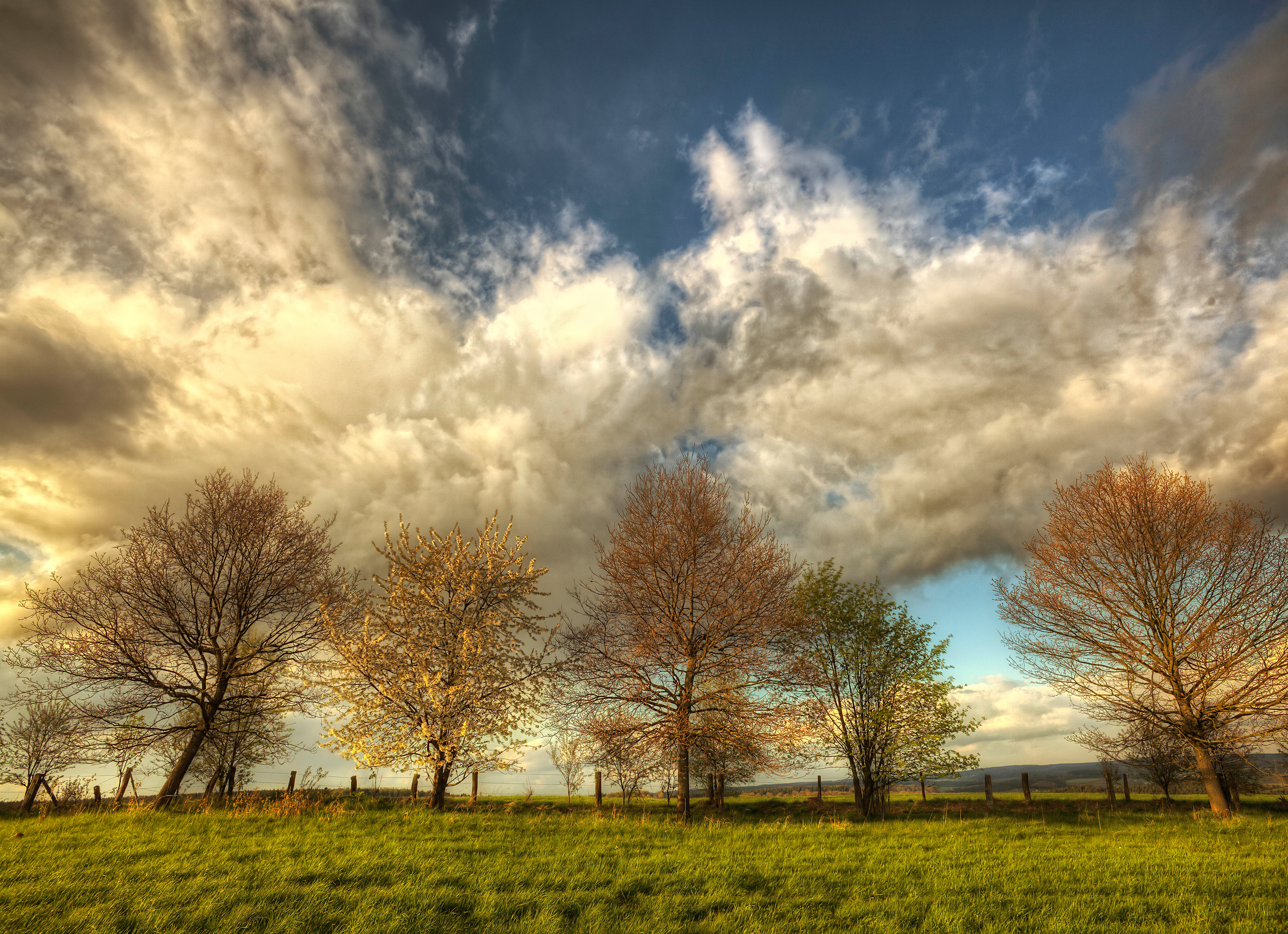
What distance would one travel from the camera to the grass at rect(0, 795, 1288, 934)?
22.6 feet

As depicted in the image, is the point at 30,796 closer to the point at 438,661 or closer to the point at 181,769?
the point at 181,769

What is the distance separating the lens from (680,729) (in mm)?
17734

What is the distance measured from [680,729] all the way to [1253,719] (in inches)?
758

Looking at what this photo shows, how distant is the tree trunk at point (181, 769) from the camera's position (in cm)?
1634

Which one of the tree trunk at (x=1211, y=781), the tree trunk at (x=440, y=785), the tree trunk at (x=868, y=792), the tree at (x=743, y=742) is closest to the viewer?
the tree trunk at (x=440, y=785)

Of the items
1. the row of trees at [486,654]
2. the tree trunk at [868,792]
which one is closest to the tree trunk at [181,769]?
the row of trees at [486,654]

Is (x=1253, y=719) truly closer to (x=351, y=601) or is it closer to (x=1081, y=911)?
(x=1081, y=911)

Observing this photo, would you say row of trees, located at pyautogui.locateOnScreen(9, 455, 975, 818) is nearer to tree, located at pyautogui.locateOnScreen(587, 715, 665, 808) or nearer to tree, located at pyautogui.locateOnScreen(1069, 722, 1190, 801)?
tree, located at pyautogui.locateOnScreen(587, 715, 665, 808)

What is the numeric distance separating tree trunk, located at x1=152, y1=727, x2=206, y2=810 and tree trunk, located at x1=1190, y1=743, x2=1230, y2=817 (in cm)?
3132

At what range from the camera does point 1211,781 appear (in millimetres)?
19453

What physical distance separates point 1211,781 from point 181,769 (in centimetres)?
3320

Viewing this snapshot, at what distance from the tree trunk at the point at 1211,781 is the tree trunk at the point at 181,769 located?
31.3 m

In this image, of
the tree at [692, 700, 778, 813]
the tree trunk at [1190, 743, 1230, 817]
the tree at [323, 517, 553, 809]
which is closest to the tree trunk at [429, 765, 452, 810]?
the tree at [323, 517, 553, 809]

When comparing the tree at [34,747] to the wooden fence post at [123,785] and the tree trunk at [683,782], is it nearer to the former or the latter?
the wooden fence post at [123,785]
